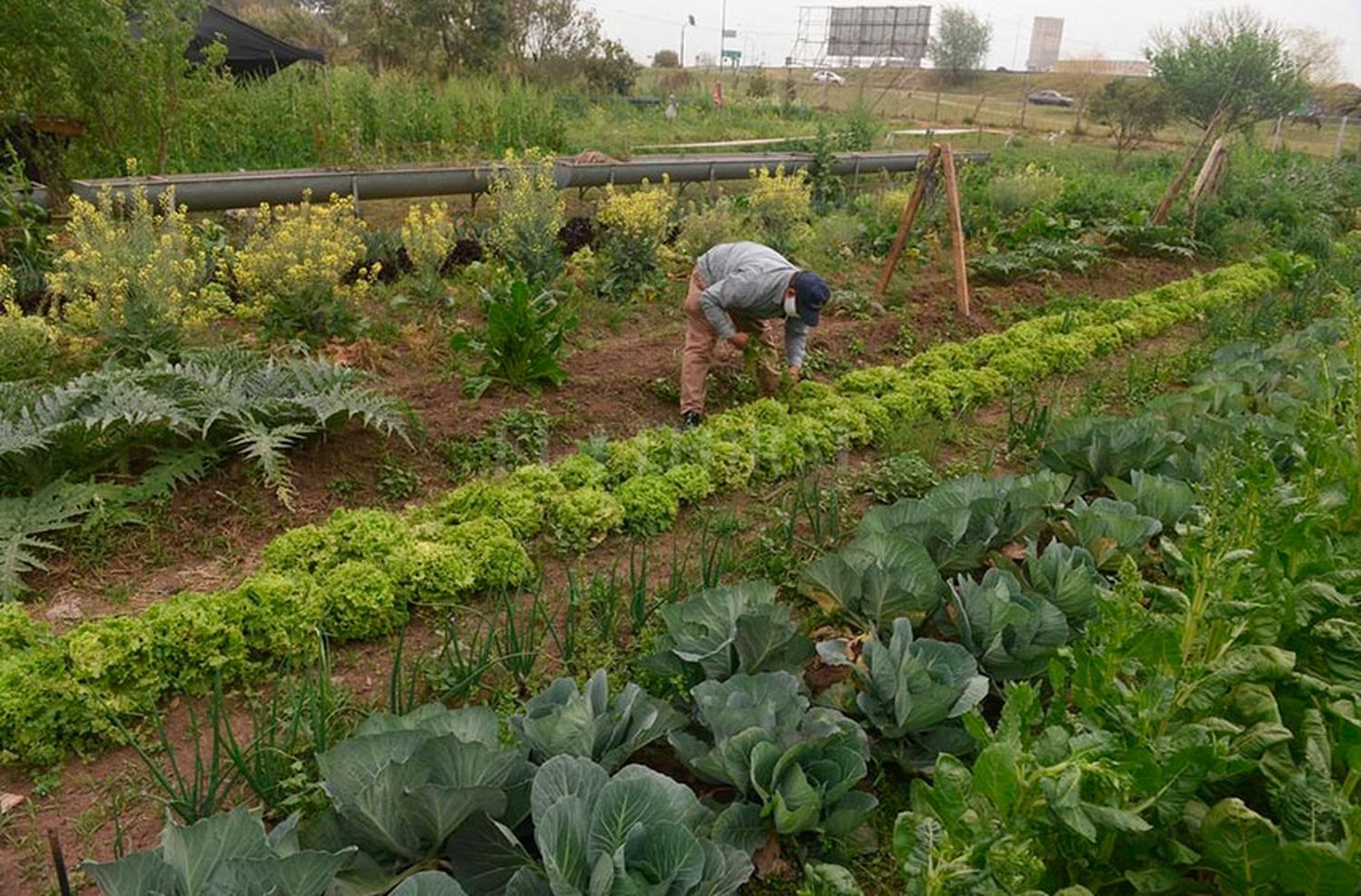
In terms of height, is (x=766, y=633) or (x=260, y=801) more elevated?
(x=766, y=633)

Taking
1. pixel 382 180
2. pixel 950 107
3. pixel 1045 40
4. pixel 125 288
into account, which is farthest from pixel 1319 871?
pixel 1045 40

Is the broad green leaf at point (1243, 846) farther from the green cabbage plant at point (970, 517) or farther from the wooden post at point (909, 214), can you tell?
the wooden post at point (909, 214)

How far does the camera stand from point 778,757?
7.98 feet

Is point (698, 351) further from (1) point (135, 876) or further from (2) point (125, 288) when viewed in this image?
(1) point (135, 876)

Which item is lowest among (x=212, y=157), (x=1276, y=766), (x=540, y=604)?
(x=540, y=604)

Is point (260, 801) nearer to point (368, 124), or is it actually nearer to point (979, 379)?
point (979, 379)

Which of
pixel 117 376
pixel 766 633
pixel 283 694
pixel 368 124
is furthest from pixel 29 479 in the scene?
pixel 368 124

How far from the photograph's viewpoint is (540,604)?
332 cm

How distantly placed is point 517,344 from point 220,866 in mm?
4282

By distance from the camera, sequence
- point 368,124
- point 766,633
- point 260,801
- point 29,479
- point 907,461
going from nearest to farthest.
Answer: point 260,801
point 766,633
point 29,479
point 907,461
point 368,124

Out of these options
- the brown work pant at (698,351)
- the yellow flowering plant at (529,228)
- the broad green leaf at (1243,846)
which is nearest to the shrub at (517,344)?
the brown work pant at (698,351)

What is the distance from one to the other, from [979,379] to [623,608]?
12.8 ft

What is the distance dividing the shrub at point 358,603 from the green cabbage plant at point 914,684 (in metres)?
1.85

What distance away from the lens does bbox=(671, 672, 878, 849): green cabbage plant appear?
2.39 metres
